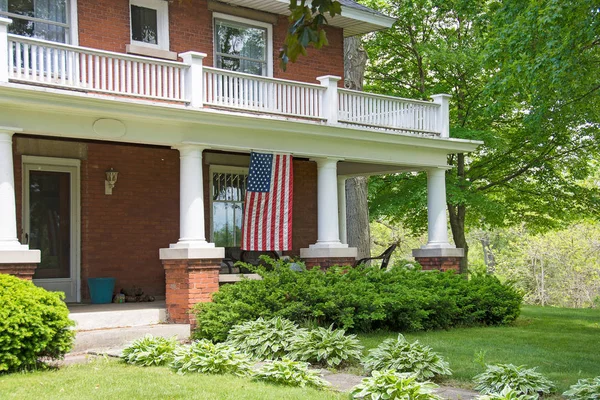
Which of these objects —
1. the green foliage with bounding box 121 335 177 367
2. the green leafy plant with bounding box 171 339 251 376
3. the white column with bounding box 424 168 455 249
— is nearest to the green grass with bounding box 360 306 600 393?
the green leafy plant with bounding box 171 339 251 376

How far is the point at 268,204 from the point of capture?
1483 centimetres

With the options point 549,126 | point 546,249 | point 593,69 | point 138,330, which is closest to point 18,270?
point 138,330

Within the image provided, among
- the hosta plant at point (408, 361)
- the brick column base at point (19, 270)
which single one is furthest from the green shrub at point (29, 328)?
the hosta plant at point (408, 361)

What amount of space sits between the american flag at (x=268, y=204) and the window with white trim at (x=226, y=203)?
A: 2.49m

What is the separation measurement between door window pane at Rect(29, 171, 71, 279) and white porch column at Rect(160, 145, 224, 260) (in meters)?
2.66

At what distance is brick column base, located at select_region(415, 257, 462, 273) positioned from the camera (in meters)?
17.4

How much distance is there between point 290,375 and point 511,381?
7.27 feet

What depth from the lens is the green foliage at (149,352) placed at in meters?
9.87

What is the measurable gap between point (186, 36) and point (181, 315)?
5979mm

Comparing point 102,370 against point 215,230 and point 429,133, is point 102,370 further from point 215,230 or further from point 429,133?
point 429,133

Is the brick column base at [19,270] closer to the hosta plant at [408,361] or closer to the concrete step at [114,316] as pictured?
the concrete step at [114,316]

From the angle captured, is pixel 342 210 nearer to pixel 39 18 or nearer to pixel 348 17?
pixel 348 17

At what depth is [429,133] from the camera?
17562 millimetres

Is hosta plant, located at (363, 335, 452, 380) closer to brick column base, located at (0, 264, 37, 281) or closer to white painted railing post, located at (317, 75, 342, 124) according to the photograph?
brick column base, located at (0, 264, 37, 281)
